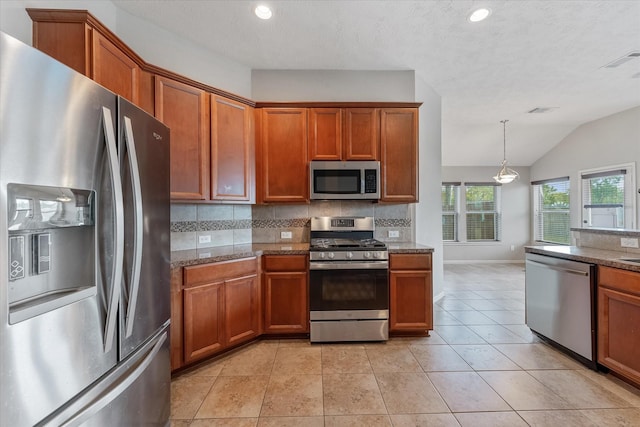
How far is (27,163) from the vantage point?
799 millimetres

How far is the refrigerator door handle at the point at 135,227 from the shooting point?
1.20 m

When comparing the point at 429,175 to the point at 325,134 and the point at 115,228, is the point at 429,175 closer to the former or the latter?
the point at 325,134

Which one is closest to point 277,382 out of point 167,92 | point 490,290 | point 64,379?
point 64,379

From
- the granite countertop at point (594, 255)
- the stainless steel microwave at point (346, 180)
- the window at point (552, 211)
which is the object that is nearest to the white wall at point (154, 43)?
the stainless steel microwave at point (346, 180)

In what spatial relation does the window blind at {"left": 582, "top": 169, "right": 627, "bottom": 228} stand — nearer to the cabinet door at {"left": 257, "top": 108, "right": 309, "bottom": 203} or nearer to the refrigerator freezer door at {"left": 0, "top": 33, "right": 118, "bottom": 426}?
the cabinet door at {"left": 257, "top": 108, "right": 309, "bottom": 203}

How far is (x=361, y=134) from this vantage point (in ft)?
10.2

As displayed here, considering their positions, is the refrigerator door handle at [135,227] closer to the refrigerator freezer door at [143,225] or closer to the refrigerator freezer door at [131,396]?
the refrigerator freezer door at [143,225]

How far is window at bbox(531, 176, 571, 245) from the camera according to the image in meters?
6.05

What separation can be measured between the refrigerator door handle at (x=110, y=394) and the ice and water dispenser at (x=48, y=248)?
40 cm

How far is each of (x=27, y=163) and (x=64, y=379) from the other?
70 centimetres

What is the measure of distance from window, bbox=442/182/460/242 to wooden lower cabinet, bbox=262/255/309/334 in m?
5.36

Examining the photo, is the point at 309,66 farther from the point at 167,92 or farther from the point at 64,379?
the point at 64,379

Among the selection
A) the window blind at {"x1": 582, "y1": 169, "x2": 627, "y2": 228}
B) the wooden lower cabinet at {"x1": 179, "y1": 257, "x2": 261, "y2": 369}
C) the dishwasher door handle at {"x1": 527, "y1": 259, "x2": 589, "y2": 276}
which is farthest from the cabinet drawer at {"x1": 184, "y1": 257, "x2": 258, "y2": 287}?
the window blind at {"x1": 582, "y1": 169, "x2": 627, "y2": 228}

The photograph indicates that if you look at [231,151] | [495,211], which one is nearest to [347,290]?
[231,151]
